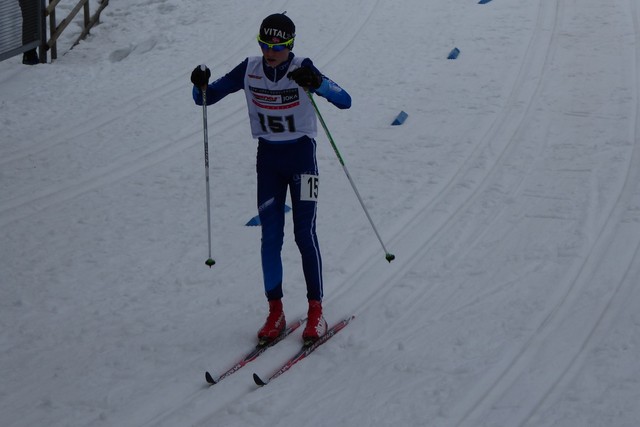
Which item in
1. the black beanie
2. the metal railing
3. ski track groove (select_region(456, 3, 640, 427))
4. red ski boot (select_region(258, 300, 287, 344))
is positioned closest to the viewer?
ski track groove (select_region(456, 3, 640, 427))

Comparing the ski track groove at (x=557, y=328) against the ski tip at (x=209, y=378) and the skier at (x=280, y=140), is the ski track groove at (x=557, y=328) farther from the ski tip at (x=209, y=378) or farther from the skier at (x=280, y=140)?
the ski tip at (x=209, y=378)

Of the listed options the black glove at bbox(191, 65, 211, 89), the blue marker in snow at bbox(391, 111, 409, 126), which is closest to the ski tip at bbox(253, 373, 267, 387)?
the black glove at bbox(191, 65, 211, 89)

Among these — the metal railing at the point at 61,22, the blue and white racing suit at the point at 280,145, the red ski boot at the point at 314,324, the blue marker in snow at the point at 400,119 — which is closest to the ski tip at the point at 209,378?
the red ski boot at the point at 314,324

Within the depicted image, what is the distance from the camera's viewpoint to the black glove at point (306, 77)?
5.43 meters

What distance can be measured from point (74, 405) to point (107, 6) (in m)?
11.2

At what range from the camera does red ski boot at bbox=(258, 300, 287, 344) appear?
593 cm

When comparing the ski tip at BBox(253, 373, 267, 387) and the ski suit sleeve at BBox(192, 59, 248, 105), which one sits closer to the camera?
the ski tip at BBox(253, 373, 267, 387)

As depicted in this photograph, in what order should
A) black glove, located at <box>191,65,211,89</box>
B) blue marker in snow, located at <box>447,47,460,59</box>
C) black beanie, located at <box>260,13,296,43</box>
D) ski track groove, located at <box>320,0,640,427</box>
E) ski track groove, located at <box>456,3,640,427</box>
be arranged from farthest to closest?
blue marker in snow, located at <box>447,47,460,59</box> → black glove, located at <box>191,65,211,89</box> → black beanie, located at <box>260,13,296,43</box> → ski track groove, located at <box>320,0,640,427</box> → ski track groove, located at <box>456,3,640,427</box>

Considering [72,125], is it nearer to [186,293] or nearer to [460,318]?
[186,293]

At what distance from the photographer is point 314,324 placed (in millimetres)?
5934

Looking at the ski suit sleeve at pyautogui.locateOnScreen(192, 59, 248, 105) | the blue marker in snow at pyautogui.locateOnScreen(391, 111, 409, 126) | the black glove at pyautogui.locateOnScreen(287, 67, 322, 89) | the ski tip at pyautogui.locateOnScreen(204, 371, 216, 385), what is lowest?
the ski tip at pyautogui.locateOnScreen(204, 371, 216, 385)

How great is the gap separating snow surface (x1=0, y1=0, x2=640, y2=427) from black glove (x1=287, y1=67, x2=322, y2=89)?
5.45ft

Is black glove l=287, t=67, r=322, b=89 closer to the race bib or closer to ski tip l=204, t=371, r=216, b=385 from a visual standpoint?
the race bib

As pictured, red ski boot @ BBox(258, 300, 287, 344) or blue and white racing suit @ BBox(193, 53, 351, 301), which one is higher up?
blue and white racing suit @ BBox(193, 53, 351, 301)
